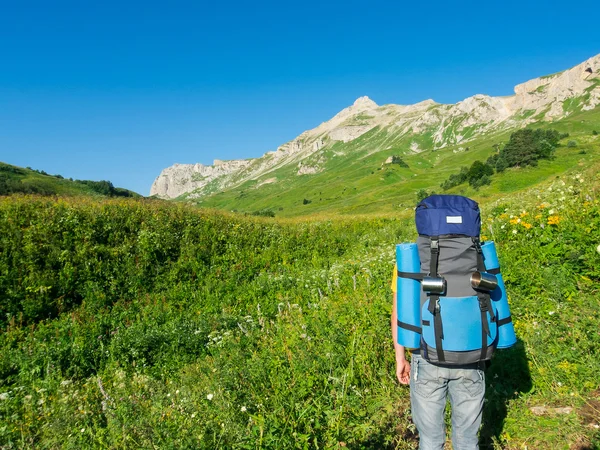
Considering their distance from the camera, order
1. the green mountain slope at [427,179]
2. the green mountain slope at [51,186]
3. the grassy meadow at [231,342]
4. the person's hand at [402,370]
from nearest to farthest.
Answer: the person's hand at [402,370], the grassy meadow at [231,342], the green mountain slope at [51,186], the green mountain slope at [427,179]

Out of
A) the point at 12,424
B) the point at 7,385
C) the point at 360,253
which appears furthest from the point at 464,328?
the point at 360,253

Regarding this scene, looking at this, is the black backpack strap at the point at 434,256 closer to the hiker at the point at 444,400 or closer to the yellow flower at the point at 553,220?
the hiker at the point at 444,400

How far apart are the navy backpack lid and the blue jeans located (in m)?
1.17

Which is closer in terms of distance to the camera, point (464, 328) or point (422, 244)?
point (464, 328)

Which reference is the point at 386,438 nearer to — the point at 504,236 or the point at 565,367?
the point at 565,367

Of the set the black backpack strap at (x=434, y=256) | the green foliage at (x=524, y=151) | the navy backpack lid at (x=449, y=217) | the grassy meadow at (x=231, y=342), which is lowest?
the grassy meadow at (x=231, y=342)

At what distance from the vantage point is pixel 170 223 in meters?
13.3

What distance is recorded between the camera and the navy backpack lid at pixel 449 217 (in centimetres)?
281

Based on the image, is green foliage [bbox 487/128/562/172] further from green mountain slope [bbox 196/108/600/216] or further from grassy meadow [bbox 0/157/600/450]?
grassy meadow [bbox 0/157/600/450]

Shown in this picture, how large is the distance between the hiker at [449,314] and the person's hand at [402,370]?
19cm

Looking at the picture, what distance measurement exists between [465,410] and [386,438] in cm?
132

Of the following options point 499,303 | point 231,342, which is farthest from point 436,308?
point 231,342

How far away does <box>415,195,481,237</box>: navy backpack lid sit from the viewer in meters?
2.81

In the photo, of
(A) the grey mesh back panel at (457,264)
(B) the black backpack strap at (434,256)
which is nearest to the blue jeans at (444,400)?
(A) the grey mesh back panel at (457,264)
